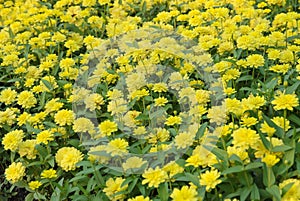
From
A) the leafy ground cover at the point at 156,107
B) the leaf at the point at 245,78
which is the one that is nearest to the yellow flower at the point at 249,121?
the leafy ground cover at the point at 156,107

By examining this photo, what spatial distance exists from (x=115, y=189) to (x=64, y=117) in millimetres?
611

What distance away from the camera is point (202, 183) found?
185cm

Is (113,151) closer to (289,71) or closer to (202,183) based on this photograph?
(202,183)

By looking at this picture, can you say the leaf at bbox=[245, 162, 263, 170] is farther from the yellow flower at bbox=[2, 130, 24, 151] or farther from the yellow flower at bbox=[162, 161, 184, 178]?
the yellow flower at bbox=[2, 130, 24, 151]

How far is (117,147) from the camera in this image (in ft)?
7.05

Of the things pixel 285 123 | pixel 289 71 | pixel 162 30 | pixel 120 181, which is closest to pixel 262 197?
pixel 285 123

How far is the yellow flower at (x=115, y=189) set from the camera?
2.07 meters

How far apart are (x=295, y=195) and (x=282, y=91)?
2.70 ft

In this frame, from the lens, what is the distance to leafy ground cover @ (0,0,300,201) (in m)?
1.96

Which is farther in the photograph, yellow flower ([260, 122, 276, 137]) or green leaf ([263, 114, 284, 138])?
green leaf ([263, 114, 284, 138])

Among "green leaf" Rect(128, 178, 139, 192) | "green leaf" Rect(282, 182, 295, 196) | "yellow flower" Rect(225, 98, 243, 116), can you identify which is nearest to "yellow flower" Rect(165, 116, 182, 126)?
"yellow flower" Rect(225, 98, 243, 116)

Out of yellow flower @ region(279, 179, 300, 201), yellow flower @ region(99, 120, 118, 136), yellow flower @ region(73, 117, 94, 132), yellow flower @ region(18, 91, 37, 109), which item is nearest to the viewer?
yellow flower @ region(279, 179, 300, 201)

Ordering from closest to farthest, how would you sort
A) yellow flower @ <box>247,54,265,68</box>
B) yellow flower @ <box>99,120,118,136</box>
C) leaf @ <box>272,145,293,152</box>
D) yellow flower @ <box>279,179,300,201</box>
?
yellow flower @ <box>279,179,300,201</box>, leaf @ <box>272,145,293,152</box>, yellow flower @ <box>99,120,118,136</box>, yellow flower @ <box>247,54,265,68</box>

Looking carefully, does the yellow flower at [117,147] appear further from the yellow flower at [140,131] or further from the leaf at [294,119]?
the leaf at [294,119]
